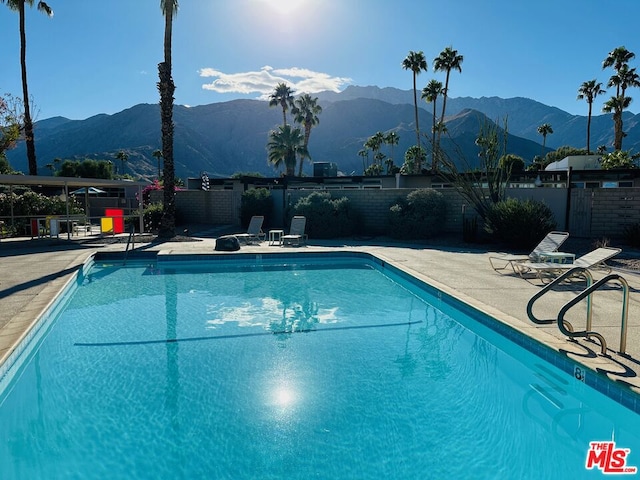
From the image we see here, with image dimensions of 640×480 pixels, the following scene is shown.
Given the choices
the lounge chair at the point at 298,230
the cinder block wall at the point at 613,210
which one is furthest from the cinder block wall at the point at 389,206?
the lounge chair at the point at 298,230

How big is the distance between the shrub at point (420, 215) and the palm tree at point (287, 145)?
108 feet

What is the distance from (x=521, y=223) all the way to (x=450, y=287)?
5791 mm

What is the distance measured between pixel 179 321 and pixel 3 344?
2.64m

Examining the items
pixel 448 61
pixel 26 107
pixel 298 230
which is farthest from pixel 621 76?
pixel 26 107

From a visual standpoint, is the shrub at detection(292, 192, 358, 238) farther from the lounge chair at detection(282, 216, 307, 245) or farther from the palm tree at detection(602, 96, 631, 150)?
the palm tree at detection(602, 96, 631, 150)

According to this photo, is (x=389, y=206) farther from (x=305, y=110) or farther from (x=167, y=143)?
(x=305, y=110)

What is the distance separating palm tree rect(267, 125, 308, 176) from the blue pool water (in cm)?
4176

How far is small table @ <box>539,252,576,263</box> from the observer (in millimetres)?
9039

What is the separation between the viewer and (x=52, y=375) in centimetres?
523

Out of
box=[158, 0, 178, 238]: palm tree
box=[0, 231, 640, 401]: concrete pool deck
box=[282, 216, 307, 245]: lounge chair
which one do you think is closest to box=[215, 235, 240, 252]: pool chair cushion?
box=[0, 231, 640, 401]: concrete pool deck

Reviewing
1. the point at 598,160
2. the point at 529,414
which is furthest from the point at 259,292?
the point at 598,160

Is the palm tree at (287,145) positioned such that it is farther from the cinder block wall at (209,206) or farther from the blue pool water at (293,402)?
the blue pool water at (293,402)

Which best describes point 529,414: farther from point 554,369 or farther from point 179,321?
point 179,321

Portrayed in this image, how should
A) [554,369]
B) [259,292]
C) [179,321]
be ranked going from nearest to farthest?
[554,369]
[179,321]
[259,292]
